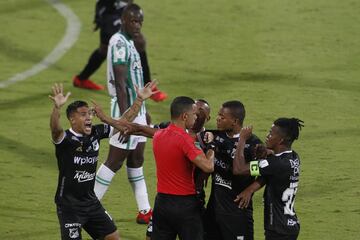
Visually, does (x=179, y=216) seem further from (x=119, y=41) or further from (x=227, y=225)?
(x=119, y=41)

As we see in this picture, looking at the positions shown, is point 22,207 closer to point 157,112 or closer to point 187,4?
point 157,112

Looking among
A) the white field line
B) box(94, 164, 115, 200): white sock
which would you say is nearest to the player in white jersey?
box(94, 164, 115, 200): white sock

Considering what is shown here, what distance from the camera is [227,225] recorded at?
1081cm

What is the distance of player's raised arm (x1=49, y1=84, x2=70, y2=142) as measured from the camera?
10727 mm

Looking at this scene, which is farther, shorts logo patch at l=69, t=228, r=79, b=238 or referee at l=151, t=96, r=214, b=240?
shorts logo patch at l=69, t=228, r=79, b=238

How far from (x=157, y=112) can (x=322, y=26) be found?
5.67m

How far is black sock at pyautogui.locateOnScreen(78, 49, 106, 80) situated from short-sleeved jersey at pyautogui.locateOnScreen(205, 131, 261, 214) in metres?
8.26

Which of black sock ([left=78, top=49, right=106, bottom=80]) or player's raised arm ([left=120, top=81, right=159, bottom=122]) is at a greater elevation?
black sock ([left=78, top=49, right=106, bottom=80])

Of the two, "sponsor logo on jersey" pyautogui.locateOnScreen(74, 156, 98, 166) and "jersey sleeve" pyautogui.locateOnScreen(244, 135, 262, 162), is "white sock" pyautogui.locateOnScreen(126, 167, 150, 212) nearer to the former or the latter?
"sponsor logo on jersey" pyautogui.locateOnScreen(74, 156, 98, 166)

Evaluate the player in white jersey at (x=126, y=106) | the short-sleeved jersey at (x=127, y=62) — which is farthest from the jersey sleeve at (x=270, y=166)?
the short-sleeved jersey at (x=127, y=62)

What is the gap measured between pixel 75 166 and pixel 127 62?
2519 mm

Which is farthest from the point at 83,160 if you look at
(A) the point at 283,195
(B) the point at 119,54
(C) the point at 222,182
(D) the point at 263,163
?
(B) the point at 119,54

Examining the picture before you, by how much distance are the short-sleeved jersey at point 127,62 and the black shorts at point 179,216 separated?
9.48ft

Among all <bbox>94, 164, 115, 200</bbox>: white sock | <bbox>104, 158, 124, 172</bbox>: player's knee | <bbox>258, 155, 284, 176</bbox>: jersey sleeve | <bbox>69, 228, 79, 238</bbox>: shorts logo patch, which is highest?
<bbox>258, 155, 284, 176</bbox>: jersey sleeve
